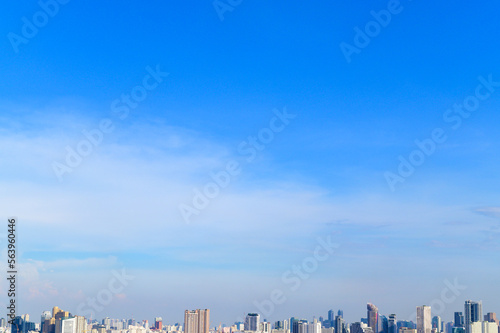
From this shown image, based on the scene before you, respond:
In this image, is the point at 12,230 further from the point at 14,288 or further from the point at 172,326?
the point at 172,326

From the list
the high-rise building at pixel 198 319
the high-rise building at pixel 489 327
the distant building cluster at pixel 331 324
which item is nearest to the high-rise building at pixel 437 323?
the distant building cluster at pixel 331 324

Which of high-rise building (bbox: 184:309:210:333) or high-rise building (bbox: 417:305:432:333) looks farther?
high-rise building (bbox: 184:309:210:333)

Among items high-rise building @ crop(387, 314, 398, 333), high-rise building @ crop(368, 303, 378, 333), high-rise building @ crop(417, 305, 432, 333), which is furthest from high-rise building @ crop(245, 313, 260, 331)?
high-rise building @ crop(417, 305, 432, 333)

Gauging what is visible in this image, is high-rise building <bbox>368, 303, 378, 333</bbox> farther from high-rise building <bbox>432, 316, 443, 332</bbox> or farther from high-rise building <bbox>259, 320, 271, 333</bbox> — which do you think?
high-rise building <bbox>259, 320, 271, 333</bbox>

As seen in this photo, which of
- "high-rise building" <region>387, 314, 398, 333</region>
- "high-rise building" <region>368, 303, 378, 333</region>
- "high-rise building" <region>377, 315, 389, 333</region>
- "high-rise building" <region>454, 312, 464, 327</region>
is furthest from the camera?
"high-rise building" <region>368, 303, 378, 333</region>

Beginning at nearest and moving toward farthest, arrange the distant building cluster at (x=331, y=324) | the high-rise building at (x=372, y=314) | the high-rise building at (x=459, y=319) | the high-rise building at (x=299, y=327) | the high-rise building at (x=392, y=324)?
the distant building cluster at (x=331, y=324) → the high-rise building at (x=392, y=324) → the high-rise building at (x=459, y=319) → the high-rise building at (x=372, y=314) → the high-rise building at (x=299, y=327)

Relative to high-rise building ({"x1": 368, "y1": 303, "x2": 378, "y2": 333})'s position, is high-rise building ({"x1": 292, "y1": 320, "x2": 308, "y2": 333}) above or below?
below

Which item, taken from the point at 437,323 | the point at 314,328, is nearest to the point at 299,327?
the point at 314,328

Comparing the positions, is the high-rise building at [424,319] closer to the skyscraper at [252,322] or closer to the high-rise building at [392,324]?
the high-rise building at [392,324]

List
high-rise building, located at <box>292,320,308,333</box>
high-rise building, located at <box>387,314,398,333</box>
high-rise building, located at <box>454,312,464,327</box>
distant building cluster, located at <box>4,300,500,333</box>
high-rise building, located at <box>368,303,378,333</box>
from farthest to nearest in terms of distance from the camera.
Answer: high-rise building, located at <box>292,320,308,333</box>, high-rise building, located at <box>368,303,378,333</box>, high-rise building, located at <box>454,312,464,327</box>, high-rise building, located at <box>387,314,398,333</box>, distant building cluster, located at <box>4,300,500,333</box>

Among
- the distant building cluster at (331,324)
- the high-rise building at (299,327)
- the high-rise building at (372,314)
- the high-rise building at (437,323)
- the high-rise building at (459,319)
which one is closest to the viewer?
the distant building cluster at (331,324)

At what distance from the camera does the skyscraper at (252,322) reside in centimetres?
5999

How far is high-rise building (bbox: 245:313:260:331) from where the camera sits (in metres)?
60.0

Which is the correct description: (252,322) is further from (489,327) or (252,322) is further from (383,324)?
(489,327)
